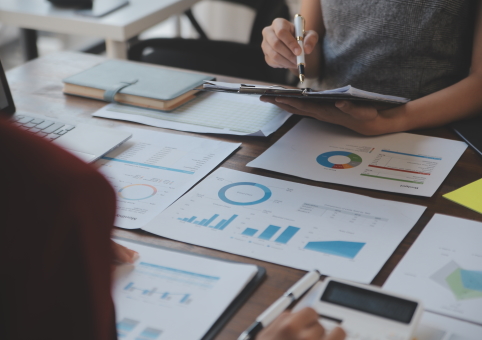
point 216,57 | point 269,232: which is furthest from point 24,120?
point 216,57

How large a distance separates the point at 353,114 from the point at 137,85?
513 mm

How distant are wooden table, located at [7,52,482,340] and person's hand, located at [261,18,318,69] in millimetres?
145

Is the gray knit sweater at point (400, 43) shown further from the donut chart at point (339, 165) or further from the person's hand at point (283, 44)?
the donut chart at point (339, 165)

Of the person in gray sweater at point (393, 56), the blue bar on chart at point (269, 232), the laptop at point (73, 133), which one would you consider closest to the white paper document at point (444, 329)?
the blue bar on chart at point (269, 232)

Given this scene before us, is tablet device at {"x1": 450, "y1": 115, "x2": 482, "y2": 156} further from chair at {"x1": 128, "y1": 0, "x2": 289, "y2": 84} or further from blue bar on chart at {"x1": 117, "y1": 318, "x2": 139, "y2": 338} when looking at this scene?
chair at {"x1": 128, "y1": 0, "x2": 289, "y2": 84}

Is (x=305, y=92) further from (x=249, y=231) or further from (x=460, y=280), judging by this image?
(x=460, y=280)

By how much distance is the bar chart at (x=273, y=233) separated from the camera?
706mm

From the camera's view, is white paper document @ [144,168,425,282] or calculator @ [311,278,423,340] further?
white paper document @ [144,168,425,282]

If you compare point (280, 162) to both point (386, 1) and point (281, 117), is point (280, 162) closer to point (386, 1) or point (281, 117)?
point (281, 117)

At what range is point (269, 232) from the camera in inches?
28.4

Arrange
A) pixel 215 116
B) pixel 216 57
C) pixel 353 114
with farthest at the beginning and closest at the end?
1. pixel 216 57
2. pixel 215 116
3. pixel 353 114

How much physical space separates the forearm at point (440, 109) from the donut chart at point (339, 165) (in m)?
0.12

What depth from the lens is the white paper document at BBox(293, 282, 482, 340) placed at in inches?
21.2

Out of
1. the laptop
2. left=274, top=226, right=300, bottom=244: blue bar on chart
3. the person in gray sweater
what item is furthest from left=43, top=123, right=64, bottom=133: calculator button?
left=274, top=226, right=300, bottom=244: blue bar on chart
